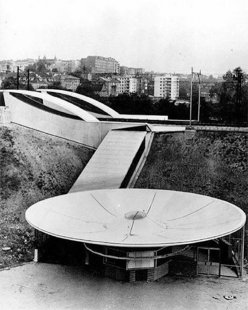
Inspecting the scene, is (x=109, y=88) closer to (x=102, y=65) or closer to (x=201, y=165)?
(x=201, y=165)

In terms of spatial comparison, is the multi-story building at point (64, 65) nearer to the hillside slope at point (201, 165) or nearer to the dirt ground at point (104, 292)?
the hillside slope at point (201, 165)

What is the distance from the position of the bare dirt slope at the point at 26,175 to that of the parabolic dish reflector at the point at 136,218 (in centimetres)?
368

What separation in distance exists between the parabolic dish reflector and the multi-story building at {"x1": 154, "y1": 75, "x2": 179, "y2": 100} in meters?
90.5

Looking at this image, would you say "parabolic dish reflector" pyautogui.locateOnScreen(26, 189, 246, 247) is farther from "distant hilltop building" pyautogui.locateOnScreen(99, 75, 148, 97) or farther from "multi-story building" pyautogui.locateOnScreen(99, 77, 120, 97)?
"distant hilltop building" pyautogui.locateOnScreen(99, 75, 148, 97)

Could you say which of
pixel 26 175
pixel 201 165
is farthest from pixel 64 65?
pixel 201 165

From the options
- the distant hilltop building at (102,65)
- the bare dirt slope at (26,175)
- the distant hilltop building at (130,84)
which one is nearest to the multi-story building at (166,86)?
the distant hilltop building at (130,84)

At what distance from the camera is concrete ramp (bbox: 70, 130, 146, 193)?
98.1 feet

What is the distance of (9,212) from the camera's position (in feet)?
84.3

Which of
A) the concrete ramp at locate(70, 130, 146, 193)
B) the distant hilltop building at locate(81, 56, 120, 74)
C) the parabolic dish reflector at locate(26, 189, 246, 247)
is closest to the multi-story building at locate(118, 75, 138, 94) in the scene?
the distant hilltop building at locate(81, 56, 120, 74)

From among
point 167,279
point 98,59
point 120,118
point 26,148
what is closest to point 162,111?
point 120,118

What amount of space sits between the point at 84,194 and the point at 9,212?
5437mm

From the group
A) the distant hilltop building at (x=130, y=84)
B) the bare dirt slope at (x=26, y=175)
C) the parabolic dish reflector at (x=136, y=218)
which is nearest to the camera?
the parabolic dish reflector at (x=136, y=218)

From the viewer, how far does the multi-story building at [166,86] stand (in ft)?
366

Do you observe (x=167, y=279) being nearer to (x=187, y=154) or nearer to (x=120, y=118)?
(x=187, y=154)
